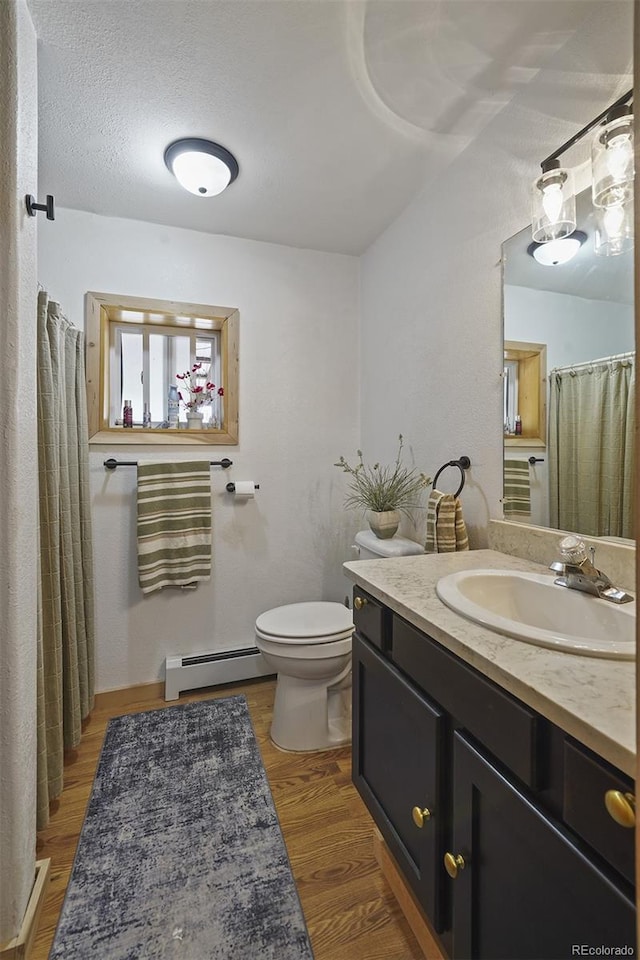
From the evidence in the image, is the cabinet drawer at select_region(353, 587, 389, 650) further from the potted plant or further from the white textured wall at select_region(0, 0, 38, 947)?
the white textured wall at select_region(0, 0, 38, 947)

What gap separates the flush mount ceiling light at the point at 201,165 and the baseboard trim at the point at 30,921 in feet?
7.53

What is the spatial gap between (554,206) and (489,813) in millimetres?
1444

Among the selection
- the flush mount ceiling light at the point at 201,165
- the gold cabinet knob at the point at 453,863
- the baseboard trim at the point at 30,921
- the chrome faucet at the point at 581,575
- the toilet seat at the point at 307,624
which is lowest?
the baseboard trim at the point at 30,921

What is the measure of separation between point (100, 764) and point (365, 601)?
4.46 ft

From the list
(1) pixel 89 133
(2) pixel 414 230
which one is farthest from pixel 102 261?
(2) pixel 414 230

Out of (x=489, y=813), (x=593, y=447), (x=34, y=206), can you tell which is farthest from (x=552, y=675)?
(x=34, y=206)

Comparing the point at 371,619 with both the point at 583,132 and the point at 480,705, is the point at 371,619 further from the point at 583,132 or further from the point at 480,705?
the point at 583,132

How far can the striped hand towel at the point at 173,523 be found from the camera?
1997mm

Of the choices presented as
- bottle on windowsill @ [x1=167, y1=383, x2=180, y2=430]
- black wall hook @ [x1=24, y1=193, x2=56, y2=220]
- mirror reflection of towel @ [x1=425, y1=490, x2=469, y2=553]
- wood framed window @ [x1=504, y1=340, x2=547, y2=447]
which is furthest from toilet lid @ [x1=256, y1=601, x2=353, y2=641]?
black wall hook @ [x1=24, y1=193, x2=56, y2=220]

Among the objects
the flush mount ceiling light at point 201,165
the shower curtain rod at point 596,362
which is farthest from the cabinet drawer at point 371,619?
the flush mount ceiling light at point 201,165

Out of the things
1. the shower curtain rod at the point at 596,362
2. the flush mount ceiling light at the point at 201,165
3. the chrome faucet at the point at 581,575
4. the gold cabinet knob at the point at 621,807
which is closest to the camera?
the gold cabinet knob at the point at 621,807

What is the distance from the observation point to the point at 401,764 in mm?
934

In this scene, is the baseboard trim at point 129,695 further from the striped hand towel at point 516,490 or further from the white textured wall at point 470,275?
the striped hand towel at point 516,490

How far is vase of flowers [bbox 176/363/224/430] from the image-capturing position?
2.22 m
